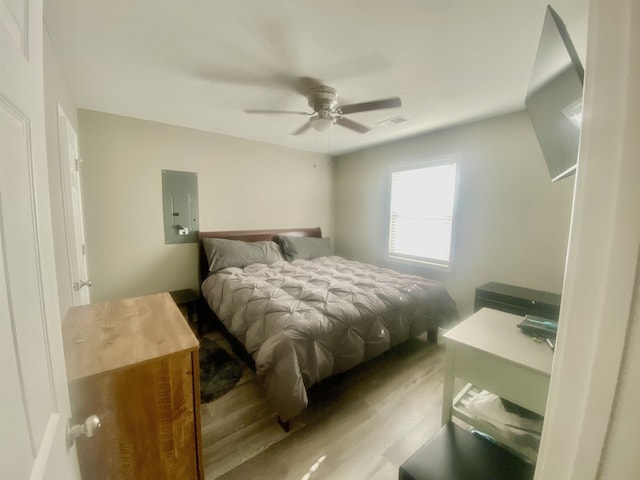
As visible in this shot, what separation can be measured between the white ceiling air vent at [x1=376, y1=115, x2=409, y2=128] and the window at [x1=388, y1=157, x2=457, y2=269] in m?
0.73

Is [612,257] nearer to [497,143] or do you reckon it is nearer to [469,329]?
[469,329]

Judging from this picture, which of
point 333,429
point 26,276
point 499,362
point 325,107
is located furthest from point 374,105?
point 333,429

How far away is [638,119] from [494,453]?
1342 millimetres

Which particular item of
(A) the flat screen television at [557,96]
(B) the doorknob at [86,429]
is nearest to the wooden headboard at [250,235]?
(B) the doorknob at [86,429]

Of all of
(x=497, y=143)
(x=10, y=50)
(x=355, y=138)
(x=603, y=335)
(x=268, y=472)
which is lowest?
(x=268, y=472)

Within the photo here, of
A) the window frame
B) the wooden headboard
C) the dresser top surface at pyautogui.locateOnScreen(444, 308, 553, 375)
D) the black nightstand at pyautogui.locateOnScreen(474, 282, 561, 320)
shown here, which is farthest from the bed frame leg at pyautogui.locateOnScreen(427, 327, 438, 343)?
the wooden headboard

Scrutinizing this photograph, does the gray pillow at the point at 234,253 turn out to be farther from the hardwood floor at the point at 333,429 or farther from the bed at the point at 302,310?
the hardwood floor at the point at 333,429

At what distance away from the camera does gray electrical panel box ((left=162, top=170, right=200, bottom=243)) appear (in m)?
3.05

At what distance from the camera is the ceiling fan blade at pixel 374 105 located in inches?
71.6

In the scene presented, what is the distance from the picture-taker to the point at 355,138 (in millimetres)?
3461

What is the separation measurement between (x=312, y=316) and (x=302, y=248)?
2009 millimetres

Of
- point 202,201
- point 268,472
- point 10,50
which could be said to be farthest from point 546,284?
point 202,201

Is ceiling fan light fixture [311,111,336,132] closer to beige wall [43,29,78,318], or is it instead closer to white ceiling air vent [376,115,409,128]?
white ceiling air vent [376,115,409,128]

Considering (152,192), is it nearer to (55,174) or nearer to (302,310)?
(55,174)
